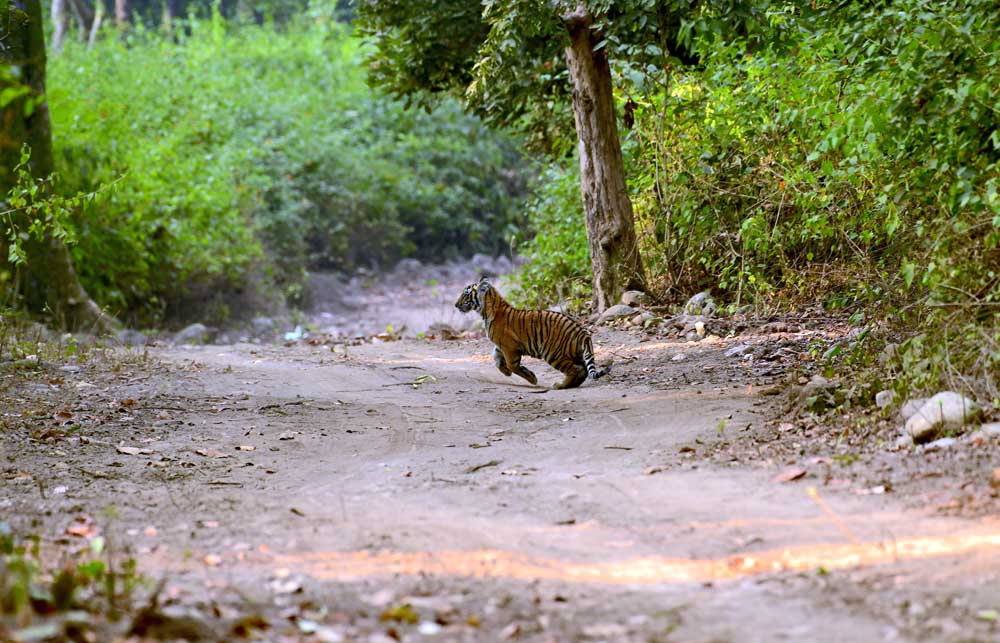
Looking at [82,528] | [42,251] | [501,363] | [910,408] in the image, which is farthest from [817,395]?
[42,251]

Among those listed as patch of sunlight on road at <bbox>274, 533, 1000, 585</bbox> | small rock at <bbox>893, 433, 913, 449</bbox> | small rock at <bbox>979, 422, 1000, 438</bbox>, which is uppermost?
small rock at <bbox>979, 422, 1000, 438</bbox>

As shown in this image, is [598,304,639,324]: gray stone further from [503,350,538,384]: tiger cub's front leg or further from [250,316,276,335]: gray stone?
[250,316,276,335]: gray stone

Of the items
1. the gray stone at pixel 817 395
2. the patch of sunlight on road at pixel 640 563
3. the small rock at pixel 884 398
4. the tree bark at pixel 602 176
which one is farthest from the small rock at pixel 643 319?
the patch of sunlight on road at pixel 640 563

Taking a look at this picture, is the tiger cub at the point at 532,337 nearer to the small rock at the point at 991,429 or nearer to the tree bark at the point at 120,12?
the small rock at the point at 991,429

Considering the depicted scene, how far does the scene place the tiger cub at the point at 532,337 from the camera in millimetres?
9469

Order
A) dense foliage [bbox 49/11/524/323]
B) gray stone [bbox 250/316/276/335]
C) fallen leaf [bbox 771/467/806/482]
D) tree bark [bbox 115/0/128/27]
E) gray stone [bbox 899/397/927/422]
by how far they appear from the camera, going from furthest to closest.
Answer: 1. tree bark [bbox 115/0/128/27]
2. gray stone [bbox 250/316/276/335]
3. dense foliage [bbox 49/11/524/323]
4. gray stone [bbox 899/397/927/422]
5. fallen leaf [bbox 771/467/806/482]

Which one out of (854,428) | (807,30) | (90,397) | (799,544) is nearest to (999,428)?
(854,428)

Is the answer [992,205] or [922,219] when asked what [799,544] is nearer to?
[992,205]

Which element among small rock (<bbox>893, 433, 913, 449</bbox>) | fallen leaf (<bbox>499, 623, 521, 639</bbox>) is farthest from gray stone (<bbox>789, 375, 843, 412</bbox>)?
fallen leaf (<bbox>499, 623, 521, 639</bbox>)

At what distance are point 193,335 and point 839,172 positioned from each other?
1116 centimetres

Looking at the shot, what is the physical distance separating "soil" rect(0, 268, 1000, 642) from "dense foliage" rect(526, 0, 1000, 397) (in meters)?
1.11

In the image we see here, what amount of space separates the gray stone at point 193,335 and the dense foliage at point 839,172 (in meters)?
5.25

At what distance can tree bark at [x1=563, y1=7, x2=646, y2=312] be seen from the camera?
40.4ft

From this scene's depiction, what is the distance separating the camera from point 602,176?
41.5ft
